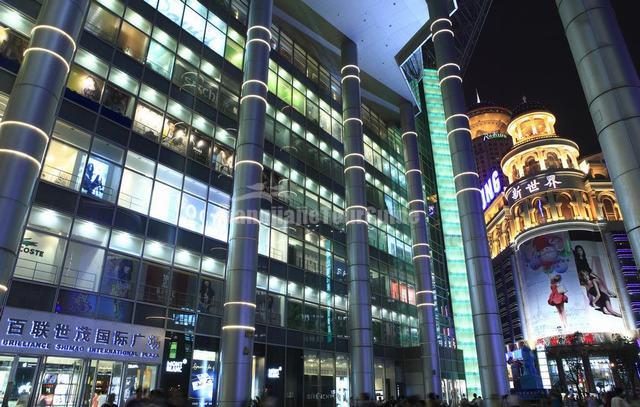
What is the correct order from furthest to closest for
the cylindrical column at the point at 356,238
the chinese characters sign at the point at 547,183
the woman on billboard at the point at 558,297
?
the chinese characters sign at the point at 547,183 → the woman on billboard at the point at 558,297 → the cylindrical column at the point at 356,238

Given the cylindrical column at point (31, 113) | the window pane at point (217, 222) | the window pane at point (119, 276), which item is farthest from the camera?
the window pane at point (217, 222)

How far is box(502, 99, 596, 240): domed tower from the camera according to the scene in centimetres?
7775

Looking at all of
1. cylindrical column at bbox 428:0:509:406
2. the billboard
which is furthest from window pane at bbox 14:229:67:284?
the billboard

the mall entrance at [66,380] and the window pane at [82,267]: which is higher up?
the window pane at [82,267]

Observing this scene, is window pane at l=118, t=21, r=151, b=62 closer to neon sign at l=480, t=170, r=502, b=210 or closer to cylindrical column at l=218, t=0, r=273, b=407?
cylindrical column at l=218, t=0, r=273, b=407

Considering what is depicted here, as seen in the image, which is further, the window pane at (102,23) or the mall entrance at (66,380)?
the window pane at (102,23)

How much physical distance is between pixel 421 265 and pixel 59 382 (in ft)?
90.5

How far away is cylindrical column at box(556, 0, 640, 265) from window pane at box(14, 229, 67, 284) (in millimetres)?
19320

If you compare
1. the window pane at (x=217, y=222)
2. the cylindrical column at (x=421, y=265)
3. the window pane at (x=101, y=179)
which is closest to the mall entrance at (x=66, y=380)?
the window pane at (x=101, y=179)

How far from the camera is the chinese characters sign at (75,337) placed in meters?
15.7

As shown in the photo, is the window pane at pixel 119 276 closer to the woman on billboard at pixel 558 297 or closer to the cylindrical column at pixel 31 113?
the cylindrical column at pixel 31 113

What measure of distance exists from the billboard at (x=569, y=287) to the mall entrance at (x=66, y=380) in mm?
71162

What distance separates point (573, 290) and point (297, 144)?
2382 inches

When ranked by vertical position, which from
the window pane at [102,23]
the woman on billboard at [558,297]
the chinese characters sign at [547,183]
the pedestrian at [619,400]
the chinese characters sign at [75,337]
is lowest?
the pedestrian at [619,400]
